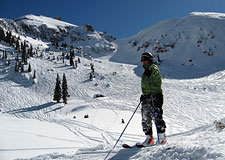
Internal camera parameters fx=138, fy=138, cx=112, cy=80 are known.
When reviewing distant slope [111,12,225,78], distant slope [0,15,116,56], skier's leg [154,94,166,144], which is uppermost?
distant slope [0,15,116,56]

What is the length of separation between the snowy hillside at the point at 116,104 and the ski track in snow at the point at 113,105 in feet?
0.07

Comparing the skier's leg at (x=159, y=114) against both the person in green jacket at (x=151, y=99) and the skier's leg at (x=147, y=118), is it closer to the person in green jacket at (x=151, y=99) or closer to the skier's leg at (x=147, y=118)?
the person in green jacket at (x=151, y=99)

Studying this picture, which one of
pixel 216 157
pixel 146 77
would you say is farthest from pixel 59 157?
pixel 216 157

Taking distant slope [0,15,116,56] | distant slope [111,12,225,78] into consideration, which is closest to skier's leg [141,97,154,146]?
distant slope [111,12,225,78]

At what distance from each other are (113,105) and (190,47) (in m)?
52.4

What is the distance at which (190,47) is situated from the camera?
58844 millimetres

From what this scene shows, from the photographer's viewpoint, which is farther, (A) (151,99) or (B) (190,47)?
(B) (190,47)

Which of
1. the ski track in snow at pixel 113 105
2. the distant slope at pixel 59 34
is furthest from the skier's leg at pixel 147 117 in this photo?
the distant slope at pixel 59 34

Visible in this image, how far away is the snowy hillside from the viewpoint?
4.17 metres

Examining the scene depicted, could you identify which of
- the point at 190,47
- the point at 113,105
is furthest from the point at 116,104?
the point at 190,47

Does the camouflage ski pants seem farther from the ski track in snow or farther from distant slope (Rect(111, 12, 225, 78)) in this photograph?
distant slope (Rect(111, 12, 225, 78))

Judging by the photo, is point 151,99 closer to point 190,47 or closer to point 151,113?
point 151,113

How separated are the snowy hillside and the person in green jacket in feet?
1.96

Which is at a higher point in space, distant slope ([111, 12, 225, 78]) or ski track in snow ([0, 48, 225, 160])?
distant slope ([111, 12, 225, 78])
